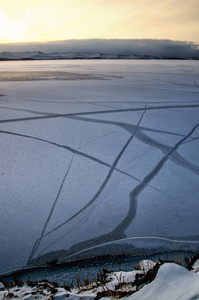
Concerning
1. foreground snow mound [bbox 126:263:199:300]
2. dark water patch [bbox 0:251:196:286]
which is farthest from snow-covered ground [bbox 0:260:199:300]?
dark water patch [bbox 0:251:196:286]

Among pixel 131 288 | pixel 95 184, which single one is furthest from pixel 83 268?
pixel 95 184

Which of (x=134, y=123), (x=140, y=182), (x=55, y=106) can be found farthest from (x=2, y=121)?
(x=140, y=182)

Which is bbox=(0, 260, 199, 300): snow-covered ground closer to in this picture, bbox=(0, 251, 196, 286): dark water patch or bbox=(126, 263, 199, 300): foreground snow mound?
bbox=(126, 263, 199, 300): foreground snow mound

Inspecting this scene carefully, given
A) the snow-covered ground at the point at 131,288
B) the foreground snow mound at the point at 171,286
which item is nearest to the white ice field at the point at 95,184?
the snow-covered ground at the point at 131,288

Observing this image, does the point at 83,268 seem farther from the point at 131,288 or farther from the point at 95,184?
the point at 95,184

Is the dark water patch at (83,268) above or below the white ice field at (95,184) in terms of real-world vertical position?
below

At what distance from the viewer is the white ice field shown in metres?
1.26

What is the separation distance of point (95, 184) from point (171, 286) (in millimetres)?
1056

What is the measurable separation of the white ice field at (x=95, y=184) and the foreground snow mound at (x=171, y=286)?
0.40 metres

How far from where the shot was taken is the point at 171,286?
0.75m

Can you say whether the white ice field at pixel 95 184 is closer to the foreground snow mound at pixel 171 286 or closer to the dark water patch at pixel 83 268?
the dark water patch at pixel 83 268

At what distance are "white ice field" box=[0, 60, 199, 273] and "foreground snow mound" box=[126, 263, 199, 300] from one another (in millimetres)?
404

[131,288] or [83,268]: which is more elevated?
[131,288]

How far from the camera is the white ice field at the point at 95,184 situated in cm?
126
